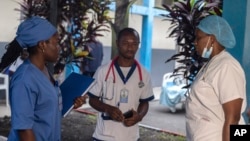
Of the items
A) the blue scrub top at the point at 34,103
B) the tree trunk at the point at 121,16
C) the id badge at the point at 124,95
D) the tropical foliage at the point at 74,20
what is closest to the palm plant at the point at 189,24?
the tree trunk at the point at 121,16

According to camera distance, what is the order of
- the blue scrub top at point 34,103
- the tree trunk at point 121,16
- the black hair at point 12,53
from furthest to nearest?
the tree trunk at point 121,16
the black hair at point 12,53
the blue scrub top at point 34,103

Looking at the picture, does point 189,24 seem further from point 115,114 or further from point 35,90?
point 35,90

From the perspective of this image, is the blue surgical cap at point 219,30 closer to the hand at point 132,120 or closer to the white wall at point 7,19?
the hand at point 132,120

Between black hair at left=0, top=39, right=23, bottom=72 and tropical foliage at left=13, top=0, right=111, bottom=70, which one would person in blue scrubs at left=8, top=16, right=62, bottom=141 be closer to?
black hair at left=0, top=39, right=23, bottom=72

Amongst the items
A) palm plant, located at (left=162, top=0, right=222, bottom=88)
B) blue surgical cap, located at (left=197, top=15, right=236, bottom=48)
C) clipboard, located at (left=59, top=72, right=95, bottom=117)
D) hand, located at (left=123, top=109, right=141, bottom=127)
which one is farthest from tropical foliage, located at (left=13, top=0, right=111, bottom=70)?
blue surgical cap, located at (left=197, top=15, right=236, bottom=48)

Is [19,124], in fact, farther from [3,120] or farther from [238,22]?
[3,120]

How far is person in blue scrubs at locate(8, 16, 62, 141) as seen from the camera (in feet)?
6.46

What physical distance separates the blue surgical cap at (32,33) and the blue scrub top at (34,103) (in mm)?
125

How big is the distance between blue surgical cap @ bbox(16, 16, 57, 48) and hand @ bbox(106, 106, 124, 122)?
2.90 ft

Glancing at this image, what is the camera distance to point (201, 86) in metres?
2.27

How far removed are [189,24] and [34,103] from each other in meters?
2.26

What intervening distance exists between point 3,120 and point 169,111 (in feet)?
12.4

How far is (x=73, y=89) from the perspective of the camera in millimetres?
2482

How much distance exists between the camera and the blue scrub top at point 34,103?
1.96m
